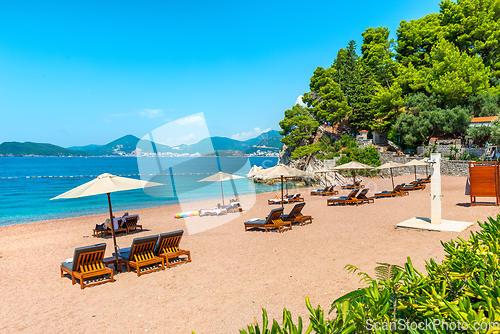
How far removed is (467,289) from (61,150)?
228807mm

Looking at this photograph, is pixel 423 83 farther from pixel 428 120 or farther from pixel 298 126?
pixel 298 126

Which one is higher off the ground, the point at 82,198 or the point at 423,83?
the point at 423,83

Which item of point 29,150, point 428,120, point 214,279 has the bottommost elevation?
point 214,279

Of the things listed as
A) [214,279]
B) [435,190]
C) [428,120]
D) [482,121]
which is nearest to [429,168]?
[428,120]

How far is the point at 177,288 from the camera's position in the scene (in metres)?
5.23

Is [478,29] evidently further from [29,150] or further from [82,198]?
[29,150]

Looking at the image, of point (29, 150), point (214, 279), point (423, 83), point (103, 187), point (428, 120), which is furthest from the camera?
point (29, 150)

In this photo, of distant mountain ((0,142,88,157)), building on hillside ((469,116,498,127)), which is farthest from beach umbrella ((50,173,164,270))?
distant mountain ((0,142,88,157))

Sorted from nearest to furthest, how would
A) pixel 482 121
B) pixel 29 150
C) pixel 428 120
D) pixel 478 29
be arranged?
pixel 482 121 → pixel 428 120 → pixel 478 29 → pixel 29 150

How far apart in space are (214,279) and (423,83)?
1267 inches

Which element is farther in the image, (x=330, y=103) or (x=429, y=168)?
(x=330, y=103)

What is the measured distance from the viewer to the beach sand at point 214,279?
164 inches

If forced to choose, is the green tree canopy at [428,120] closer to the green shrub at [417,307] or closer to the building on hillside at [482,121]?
the building on hillside at [482,121]

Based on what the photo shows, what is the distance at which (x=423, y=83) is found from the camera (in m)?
29.6
